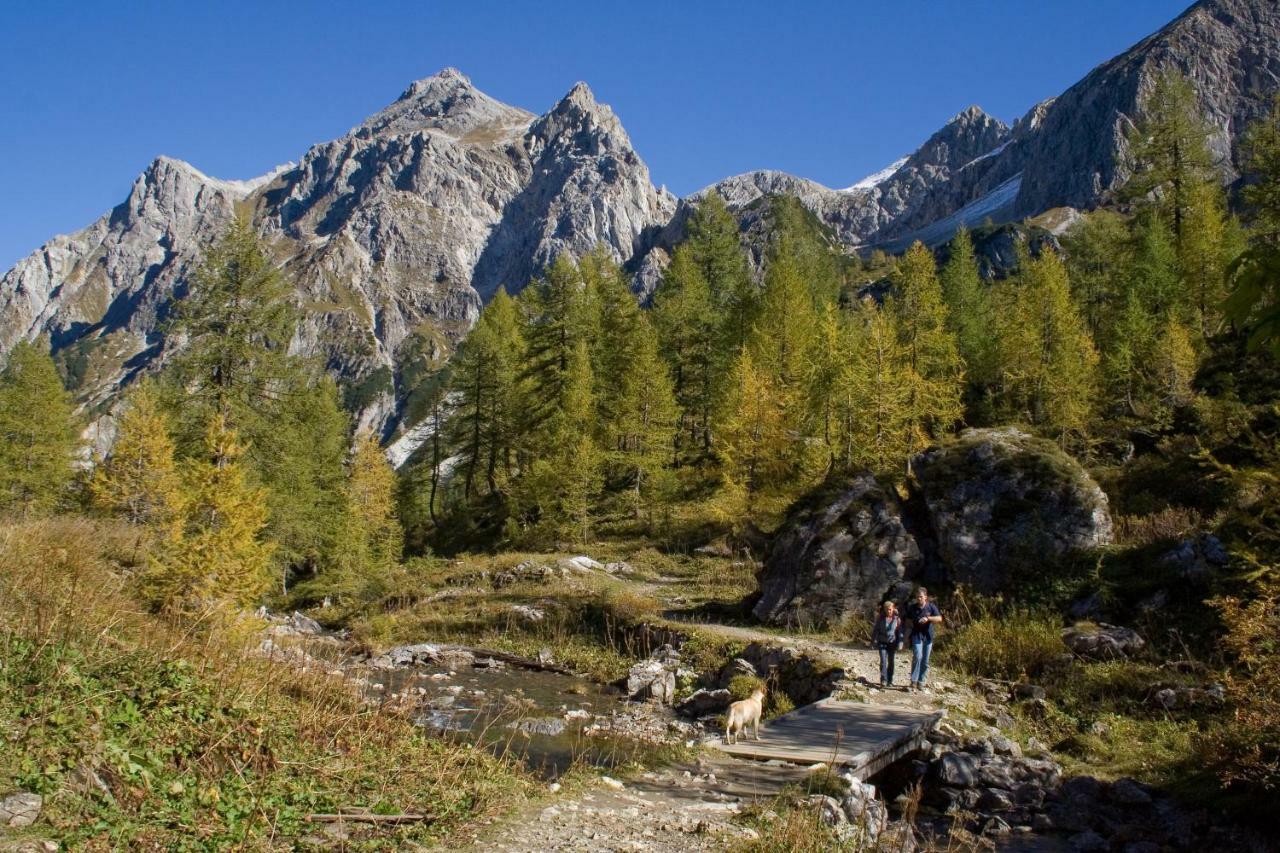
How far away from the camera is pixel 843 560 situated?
742 inches

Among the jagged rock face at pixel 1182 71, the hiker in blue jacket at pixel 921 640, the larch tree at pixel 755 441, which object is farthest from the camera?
the jagged rock face at pixel 1182 71

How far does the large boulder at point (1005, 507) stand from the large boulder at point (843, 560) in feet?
3.79

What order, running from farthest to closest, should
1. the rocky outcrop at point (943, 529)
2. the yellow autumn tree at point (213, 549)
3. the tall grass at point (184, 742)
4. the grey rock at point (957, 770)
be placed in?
the rocky outcrop at point (943, 529)
the yellow autumn tree at point (213, 549)
the grey rock at point (957, 770)
the tall grass at point (184, 742)

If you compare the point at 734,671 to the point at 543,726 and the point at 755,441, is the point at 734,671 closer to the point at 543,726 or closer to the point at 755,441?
the point at 543,726

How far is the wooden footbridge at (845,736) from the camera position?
365 inches

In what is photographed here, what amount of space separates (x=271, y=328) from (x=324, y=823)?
69.5ft

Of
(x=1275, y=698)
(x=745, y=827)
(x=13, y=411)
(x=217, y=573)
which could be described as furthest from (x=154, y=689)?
(x=13, y=411)

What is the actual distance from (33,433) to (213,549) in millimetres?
31841

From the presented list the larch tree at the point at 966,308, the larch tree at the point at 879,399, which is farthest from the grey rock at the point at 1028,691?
the larch tree at the point at 966,308

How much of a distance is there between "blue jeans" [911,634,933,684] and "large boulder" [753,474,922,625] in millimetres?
4646

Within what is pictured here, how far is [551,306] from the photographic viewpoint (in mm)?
40438

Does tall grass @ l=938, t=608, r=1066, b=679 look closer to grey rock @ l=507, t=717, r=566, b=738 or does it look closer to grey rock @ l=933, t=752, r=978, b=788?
grey rock @ l=933, t=752, r=978, b=788

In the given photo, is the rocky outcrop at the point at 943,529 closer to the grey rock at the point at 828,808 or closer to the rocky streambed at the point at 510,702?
the rocky streambed at the point at 510,702

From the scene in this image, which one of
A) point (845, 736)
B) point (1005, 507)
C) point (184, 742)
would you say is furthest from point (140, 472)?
point (1005, 507)
